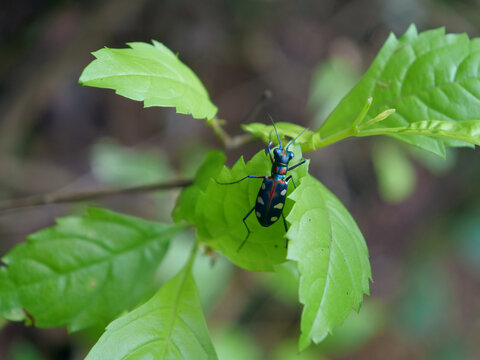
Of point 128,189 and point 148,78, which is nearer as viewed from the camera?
point 148,78

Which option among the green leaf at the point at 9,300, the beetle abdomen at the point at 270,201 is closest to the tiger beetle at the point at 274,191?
the beetle abdomen at the point at 270,201

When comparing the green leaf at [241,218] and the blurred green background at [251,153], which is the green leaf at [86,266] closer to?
the green leaf at [241,218]

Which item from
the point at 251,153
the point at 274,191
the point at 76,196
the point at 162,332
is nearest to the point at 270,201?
the point at 274,191

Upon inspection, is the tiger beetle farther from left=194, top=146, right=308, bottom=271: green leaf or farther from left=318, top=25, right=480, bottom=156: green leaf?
left=318, top=25, right=480, bottom=156: green leaf

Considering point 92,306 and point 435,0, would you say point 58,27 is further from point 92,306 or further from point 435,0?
point 435,0

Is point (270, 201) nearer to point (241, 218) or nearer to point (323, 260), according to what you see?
point (241, 218)

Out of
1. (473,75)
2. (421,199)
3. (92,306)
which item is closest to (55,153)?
(92,306)

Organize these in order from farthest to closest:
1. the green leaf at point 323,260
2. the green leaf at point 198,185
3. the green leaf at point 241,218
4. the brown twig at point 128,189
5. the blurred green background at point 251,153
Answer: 1. the blurred green background at point 251,153
2. the brown twig at point 128,189
3. the green leaf at point 198,185
4. the green leaf at point 241,218
5. the green leaf at point 323,260
